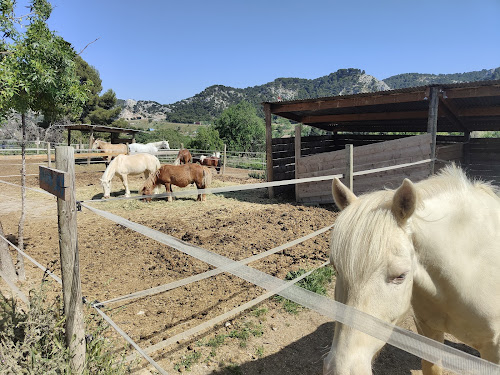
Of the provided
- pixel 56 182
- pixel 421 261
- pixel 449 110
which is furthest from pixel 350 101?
pixel 56 182

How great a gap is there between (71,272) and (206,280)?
92.7 inches

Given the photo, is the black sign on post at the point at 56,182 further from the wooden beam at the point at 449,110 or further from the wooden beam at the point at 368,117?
the wooden beam at the point at 368,117

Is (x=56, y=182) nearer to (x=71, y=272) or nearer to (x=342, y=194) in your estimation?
(x=71, y=272)

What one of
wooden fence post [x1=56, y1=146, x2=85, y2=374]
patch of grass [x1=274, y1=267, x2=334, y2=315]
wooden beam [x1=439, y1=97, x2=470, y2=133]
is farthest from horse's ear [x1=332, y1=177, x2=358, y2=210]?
wooden beam [x1=439, y1=97, x2=470, y2=133]

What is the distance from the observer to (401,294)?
1266 millimetres

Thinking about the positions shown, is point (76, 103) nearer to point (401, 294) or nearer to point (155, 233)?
point (155, 233)

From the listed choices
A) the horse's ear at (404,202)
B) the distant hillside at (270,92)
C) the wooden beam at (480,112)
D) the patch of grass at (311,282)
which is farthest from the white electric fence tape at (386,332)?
the distant hillside at (270,92)

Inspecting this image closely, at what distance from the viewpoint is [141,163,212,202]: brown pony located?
925cm

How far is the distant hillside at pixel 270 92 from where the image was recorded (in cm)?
12611

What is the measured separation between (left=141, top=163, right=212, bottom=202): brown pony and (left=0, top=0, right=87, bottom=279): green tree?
5333 mm

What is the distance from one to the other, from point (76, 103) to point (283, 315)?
12.6 feet

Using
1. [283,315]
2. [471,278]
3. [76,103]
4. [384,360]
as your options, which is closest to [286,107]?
[76,103]

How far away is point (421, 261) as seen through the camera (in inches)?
55.4

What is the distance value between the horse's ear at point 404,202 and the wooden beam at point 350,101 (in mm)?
6712
